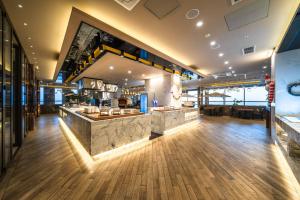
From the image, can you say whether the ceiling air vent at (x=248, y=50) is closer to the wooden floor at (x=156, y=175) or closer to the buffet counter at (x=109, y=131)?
the wooden floor at (x=156, y=175)

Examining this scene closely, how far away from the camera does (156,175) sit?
2.57m

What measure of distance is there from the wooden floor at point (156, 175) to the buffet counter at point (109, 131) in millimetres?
433

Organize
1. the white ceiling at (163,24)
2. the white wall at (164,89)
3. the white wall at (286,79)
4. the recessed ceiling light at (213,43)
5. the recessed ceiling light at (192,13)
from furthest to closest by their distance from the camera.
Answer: the white wall at (164,89), the recessed ceiling light at (213,43), the white wall at (286,79), the recessed ceiling light at (192,13), the white ceiling at (163,24)

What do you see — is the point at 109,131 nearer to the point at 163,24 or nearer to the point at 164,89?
the point at 163,24

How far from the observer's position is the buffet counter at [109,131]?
10.5 feet

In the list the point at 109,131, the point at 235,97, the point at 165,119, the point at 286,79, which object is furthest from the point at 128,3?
the point at 235,97

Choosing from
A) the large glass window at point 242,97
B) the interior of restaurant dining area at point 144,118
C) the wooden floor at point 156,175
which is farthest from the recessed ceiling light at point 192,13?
the large glass window at point 242,97

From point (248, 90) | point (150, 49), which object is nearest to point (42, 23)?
point (150, 49)

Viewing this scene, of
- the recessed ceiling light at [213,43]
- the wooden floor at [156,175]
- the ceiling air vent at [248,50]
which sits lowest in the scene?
the wooden floor at [156,175]

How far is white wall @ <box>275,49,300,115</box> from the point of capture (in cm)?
374

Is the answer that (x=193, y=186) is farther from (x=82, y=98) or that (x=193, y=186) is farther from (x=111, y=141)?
(x=82, y=98)

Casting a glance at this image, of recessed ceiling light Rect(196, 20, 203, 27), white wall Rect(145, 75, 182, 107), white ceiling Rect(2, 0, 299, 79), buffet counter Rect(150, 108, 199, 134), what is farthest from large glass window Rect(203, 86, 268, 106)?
recessed ceiling light Rect(196, 20, 203, 27)

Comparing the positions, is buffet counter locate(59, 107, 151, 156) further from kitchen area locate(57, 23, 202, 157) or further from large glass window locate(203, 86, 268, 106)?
large glass window locate(203, 86, 268, 106)

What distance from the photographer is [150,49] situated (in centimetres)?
431
